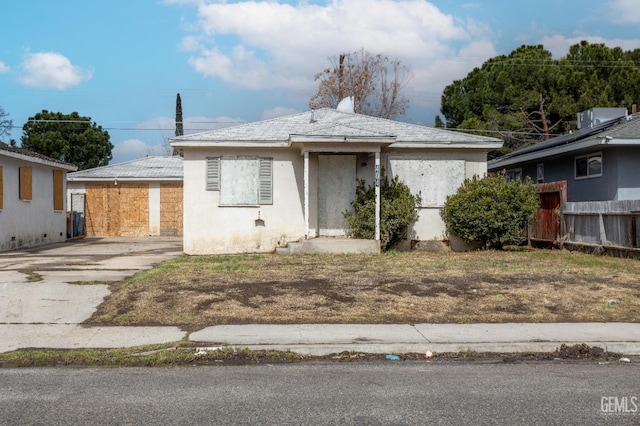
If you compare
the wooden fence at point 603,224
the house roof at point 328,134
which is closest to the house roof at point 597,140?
the wooden fence at point 603,224

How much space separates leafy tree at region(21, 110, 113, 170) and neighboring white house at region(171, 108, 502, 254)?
35571 millimetres

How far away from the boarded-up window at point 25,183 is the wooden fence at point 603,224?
17.7 metres

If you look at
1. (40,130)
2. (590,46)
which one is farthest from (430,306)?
(40,130)

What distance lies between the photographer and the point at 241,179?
18.6 m

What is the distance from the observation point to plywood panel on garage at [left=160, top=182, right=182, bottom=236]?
29.7m

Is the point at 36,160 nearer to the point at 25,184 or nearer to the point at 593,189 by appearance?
the point at 25,184

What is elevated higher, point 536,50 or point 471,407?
point 536,50

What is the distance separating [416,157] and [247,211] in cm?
529

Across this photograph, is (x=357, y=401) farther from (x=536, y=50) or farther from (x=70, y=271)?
(x=536, y=50)

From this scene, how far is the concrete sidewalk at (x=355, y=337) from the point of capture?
7.82 meters

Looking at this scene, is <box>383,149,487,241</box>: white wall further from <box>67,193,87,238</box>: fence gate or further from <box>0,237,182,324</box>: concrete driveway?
<box>67,193,87,238</box>: fence gate

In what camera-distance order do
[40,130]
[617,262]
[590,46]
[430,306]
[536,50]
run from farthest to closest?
[40,130], [536,50], [590,46], [617,262], [430,306]

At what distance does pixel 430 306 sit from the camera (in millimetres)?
10148

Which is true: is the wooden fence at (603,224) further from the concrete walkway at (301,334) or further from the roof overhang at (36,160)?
the roof overhang at (36,160)
